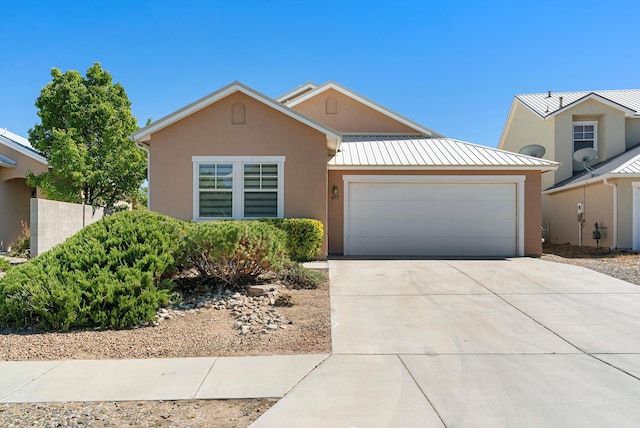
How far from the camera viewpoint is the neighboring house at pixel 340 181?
42.3 feet

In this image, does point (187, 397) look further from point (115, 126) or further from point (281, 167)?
point (115, 126)

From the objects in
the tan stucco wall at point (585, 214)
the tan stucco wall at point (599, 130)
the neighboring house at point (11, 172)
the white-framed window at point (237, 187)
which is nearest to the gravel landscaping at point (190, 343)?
the white-framed window at point (237, 187)

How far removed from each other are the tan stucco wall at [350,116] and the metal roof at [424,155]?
1.11 metres

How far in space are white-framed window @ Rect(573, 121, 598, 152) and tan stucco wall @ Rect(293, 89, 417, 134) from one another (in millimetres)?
8076

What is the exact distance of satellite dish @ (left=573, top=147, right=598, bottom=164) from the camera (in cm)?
1880

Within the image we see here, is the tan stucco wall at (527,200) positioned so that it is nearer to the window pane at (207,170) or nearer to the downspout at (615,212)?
the window pane at (207,170)

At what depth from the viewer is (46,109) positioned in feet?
58.4

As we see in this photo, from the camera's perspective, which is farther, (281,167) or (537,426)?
(281,167)

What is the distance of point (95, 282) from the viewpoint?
663 centimetres

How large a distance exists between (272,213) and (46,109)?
454 inches

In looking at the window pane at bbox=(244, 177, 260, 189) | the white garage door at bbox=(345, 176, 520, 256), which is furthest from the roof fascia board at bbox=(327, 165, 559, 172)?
the window pane at bbox=(244, 177, 260, 189)

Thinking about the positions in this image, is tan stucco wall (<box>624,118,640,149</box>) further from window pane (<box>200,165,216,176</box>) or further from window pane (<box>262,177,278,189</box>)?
window pane (<box>200,165,216,176</box>)

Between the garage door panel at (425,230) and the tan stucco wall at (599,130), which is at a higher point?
the tan stucco wall at (599,130)

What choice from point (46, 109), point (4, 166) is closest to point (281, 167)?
point (46, 109)
